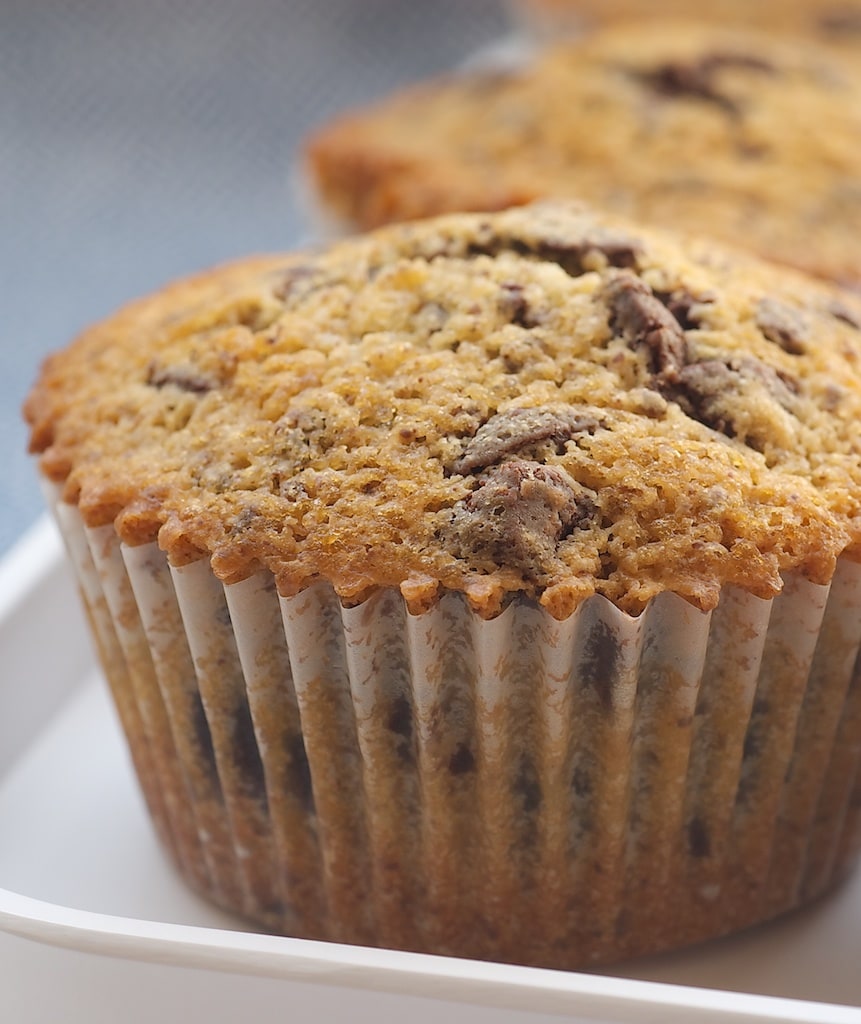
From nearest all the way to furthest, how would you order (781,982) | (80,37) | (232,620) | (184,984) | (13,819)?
1. (184,984)
2. (232,620)
3. (781,982)
4. (13,819)
5. (80,37)

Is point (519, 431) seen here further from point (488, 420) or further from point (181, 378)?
point (181, 378)

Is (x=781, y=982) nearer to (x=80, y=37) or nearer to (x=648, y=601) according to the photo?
(x=648, y=601)

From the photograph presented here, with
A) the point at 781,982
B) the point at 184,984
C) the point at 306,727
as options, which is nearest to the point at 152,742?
the point at 306,727

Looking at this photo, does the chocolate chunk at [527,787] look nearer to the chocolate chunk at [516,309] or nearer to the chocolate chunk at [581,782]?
the chocolate chunk at [581,782]

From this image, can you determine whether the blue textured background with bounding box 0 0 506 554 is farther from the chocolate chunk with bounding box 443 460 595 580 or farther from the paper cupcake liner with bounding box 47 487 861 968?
the chocolate chunk with bounding box 443 460 595 580

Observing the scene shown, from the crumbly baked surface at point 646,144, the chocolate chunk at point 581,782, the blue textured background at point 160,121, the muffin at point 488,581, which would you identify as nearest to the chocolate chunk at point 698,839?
the muffin at point 488,581

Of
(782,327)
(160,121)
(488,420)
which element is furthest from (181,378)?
(160,121)
